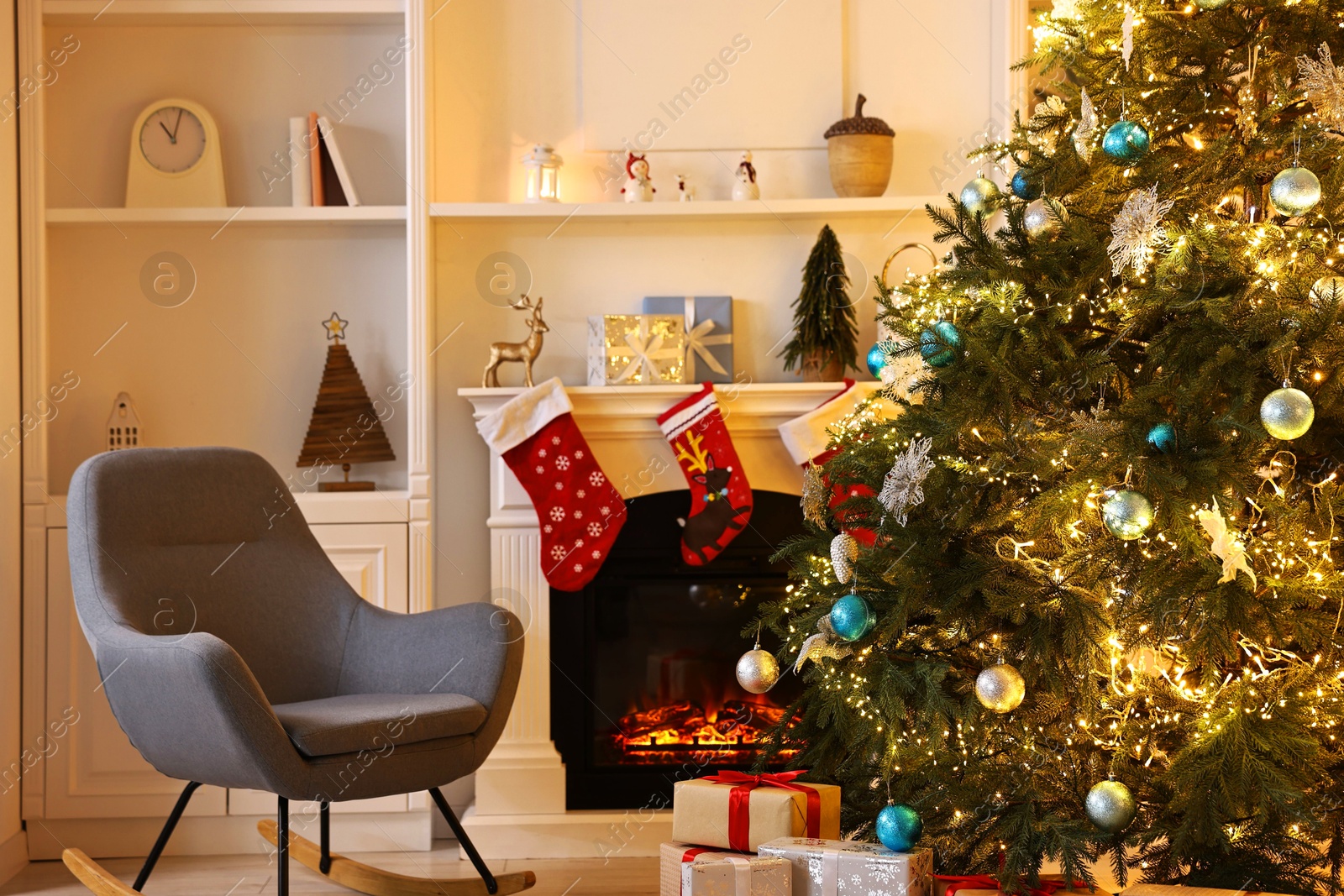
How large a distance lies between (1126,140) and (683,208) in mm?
1518

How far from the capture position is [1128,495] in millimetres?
1532

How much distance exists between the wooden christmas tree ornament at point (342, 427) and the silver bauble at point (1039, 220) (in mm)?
1891

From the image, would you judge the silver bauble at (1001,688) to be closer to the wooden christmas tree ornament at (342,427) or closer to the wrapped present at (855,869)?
the wrapped present at (855,869)

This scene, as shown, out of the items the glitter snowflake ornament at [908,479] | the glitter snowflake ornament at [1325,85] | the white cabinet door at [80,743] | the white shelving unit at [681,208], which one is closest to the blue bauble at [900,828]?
the glitter snowflake ornament at [908,479]

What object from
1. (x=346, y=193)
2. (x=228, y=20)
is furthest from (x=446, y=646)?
(x=228, y=20)

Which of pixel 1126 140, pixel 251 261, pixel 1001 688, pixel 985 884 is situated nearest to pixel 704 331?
pixel 251 261

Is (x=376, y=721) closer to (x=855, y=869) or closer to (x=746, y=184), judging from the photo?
(x=855, y=869)

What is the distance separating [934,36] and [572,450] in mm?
1591

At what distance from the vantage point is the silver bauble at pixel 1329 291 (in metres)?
1.54

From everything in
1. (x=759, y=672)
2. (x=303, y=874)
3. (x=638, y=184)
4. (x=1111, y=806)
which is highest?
(x=638, y=184)

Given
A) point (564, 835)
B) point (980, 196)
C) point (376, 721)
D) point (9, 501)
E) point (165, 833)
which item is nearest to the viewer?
point (980, 196)

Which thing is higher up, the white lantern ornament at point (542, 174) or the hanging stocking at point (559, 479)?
the white lantern ornament at point (542, 174)

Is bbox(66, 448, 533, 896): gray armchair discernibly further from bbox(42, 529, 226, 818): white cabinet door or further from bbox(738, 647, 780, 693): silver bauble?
bbox(738, 647, 780, 693): silver bauble

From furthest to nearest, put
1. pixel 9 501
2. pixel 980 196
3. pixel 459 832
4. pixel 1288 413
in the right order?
pixel 9 501
pixel 459 832
pixel 980 196
pixel 1288 413
